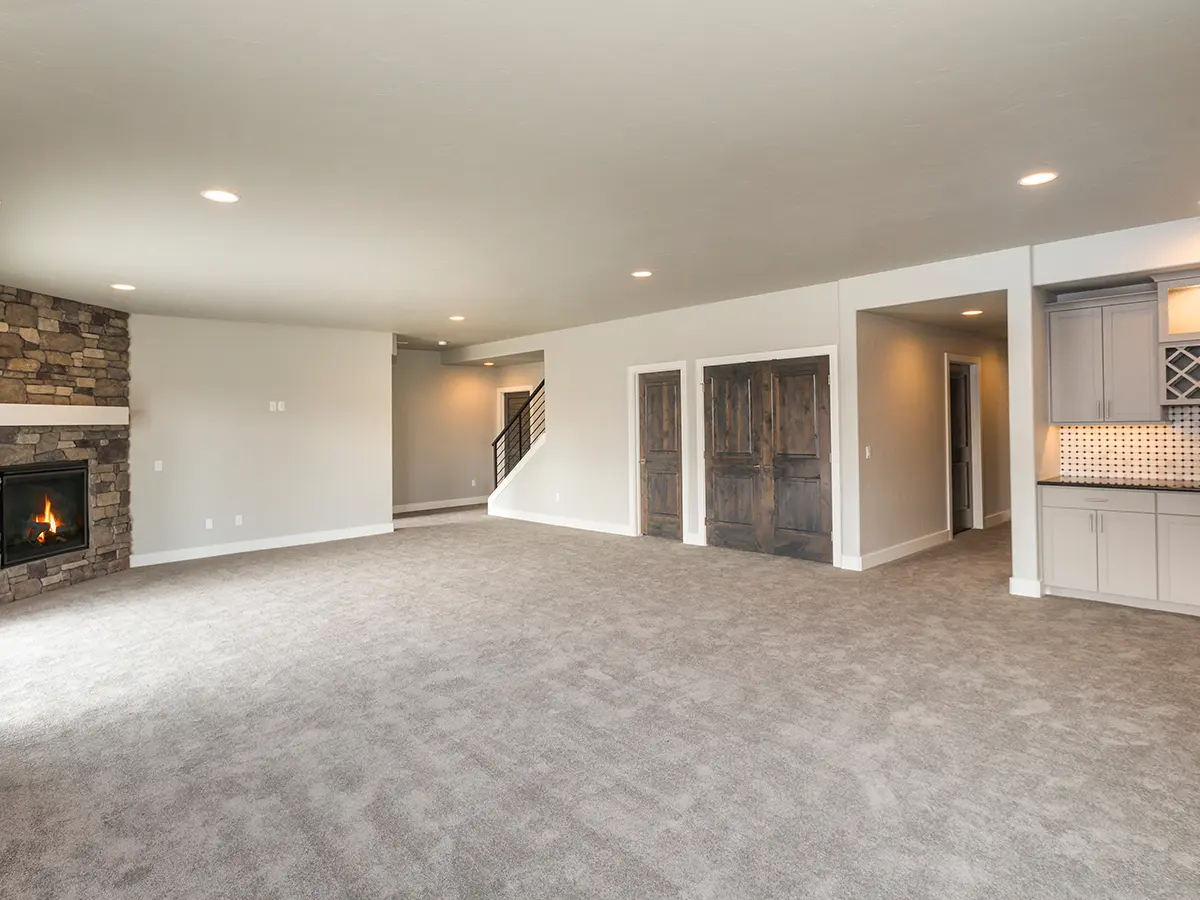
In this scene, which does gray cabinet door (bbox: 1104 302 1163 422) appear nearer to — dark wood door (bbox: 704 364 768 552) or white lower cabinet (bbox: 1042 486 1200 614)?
white lower cabinet (bbox: 1042 486 1200 614)

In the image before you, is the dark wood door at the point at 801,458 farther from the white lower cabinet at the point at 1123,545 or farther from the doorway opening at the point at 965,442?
the doorway opening at the point at 965,442

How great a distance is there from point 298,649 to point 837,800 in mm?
3367

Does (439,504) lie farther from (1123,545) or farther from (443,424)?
(1123,545)

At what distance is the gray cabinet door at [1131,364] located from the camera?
4887 mm

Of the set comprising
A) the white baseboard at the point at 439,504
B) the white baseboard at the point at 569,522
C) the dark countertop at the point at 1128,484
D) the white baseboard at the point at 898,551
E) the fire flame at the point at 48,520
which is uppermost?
the dark countertop at the point at 1128,484

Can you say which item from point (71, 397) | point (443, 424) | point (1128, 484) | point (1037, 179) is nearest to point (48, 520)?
point (71, 397)

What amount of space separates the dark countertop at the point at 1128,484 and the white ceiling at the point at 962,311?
1585 mm

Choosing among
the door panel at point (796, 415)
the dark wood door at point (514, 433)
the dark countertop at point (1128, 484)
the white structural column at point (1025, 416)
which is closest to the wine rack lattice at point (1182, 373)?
the dark countertop at point (1128, 484)

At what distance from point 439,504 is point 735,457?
6097 mm

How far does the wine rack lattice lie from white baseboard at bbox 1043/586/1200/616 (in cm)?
148

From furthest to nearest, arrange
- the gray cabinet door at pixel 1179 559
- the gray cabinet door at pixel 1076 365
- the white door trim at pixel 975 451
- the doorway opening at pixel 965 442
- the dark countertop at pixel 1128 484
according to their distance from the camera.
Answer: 1. the doorway opening at pixel 965 442
2. the white door trim at pixel 975 451
3. the gray cabinet door at pixel 1076 365
4. the dark countertop at pixel 1128 484
5. the gray cabinet door at pixel 1179 559

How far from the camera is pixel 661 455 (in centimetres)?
798

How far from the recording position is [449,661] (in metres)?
3.96

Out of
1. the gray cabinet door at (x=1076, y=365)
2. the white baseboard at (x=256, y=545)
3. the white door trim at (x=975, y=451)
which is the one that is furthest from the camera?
the white door trim at (x=975, y=451)
